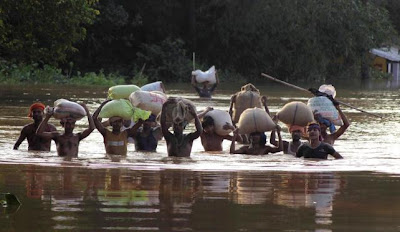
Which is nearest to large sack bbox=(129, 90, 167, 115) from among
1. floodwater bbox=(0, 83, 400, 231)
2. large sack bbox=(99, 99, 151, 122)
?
floodwater bbox=(0, 83, 400, 231)

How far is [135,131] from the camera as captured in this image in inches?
651

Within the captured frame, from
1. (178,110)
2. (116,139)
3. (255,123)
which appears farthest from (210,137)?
(178,110)

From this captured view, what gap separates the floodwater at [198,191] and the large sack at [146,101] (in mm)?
708

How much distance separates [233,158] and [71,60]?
39.5 m

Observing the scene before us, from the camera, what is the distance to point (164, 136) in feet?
50.8

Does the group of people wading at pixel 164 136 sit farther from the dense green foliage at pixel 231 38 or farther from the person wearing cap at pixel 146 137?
the dense green foliage at pixel 231 38

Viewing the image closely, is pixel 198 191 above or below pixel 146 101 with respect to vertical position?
below

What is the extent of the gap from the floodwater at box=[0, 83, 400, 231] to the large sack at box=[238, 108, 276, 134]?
48cm

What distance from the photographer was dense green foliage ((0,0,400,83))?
5562 centimetres

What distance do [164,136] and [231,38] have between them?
43.3m

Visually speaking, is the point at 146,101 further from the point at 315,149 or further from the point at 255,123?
the point at 315,149

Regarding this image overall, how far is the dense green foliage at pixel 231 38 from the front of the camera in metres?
55.6

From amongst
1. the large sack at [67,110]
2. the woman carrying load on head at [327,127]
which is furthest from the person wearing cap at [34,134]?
the woman carrying load on head at [327,127]

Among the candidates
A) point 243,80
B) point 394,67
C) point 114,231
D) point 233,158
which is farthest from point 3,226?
point 394,67
